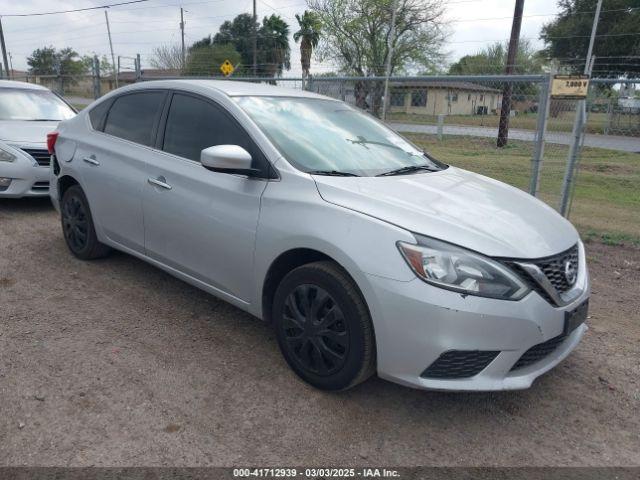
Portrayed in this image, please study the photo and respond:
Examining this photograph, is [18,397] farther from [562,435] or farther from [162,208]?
[562,435]

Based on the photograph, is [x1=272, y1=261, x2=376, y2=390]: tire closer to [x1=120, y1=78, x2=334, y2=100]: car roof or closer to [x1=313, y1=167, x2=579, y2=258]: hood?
[x1=313, y1=167, x2=579, y2=258]: hood

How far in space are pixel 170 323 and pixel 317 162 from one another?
156cm

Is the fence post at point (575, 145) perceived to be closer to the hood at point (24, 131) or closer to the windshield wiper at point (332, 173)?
the windshield wiper at point (332, 173)

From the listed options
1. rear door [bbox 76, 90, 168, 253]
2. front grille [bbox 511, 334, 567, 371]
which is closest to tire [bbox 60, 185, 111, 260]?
rear door [bbox 76, 90, 168, 253]

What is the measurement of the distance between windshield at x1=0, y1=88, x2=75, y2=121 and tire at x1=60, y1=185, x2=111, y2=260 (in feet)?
11.1

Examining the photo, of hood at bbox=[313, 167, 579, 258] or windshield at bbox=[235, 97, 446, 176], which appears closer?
hood at bbox=[313, 167, 579, 258]

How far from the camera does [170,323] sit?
3.68 metres

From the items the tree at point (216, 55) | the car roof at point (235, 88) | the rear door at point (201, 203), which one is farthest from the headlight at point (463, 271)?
the tree at point (216, 55)

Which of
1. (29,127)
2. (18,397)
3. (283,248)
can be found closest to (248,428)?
(283,248)

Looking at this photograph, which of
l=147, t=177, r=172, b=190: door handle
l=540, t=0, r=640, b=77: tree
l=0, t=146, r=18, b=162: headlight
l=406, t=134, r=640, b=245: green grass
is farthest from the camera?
l=540, t=0, r=640, b=77: tree

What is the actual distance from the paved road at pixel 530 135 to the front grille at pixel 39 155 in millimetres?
5248

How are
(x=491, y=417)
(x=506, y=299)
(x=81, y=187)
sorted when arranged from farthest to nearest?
(x=81, y=187), (x=491, y=417), (x=506, y=299)

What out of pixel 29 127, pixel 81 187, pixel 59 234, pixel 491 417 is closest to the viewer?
pixel 491 417

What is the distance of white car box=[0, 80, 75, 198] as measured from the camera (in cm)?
627
